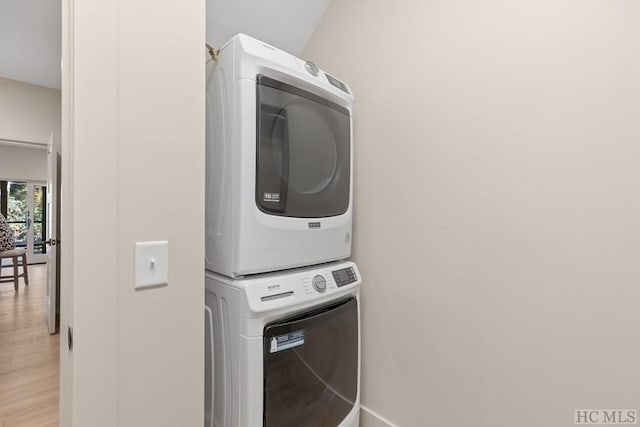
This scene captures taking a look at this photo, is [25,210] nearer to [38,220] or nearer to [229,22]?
[38,220]

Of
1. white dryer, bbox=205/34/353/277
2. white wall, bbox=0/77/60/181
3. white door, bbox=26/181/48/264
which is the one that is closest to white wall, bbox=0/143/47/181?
white door, bbox=26/181/48/264

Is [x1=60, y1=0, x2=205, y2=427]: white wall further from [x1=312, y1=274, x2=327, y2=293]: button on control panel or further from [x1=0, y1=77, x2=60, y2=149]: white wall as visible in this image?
[x1=0, y1=77, x2=60, y2=149]: white wall

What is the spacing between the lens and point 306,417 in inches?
42.4

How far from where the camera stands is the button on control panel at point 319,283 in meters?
1.10

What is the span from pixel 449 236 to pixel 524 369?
1.66 feet

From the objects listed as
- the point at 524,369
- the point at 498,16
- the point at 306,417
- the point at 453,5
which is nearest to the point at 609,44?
the point at 498,16

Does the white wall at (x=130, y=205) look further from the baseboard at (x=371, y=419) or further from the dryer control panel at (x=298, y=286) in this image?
the baseboard at (x=371, y=419)

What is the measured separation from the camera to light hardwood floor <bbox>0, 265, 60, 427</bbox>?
1765mm

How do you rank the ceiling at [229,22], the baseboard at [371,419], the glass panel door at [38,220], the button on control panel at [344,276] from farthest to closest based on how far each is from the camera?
the glass panel door at [38,220], the ceiling at [229,22], the baseboard at [371,419], the button on control panel at [344,276]

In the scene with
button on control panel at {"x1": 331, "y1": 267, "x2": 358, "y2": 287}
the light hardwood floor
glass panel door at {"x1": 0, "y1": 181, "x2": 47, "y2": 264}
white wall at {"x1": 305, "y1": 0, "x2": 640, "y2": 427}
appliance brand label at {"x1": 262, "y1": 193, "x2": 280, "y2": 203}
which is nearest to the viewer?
white wall at {"x1": 305, "y1": 0, "x2": 640, "y2": 427}

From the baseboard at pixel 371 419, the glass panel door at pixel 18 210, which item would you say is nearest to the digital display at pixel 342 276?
the baseboard at pixel 371 419

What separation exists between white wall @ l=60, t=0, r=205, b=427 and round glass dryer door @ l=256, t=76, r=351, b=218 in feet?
0.73

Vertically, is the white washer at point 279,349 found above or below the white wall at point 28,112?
below

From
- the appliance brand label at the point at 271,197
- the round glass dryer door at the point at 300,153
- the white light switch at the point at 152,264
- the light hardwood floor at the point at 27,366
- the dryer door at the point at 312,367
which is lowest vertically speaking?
the light hardwood floor at the point at 27,366
